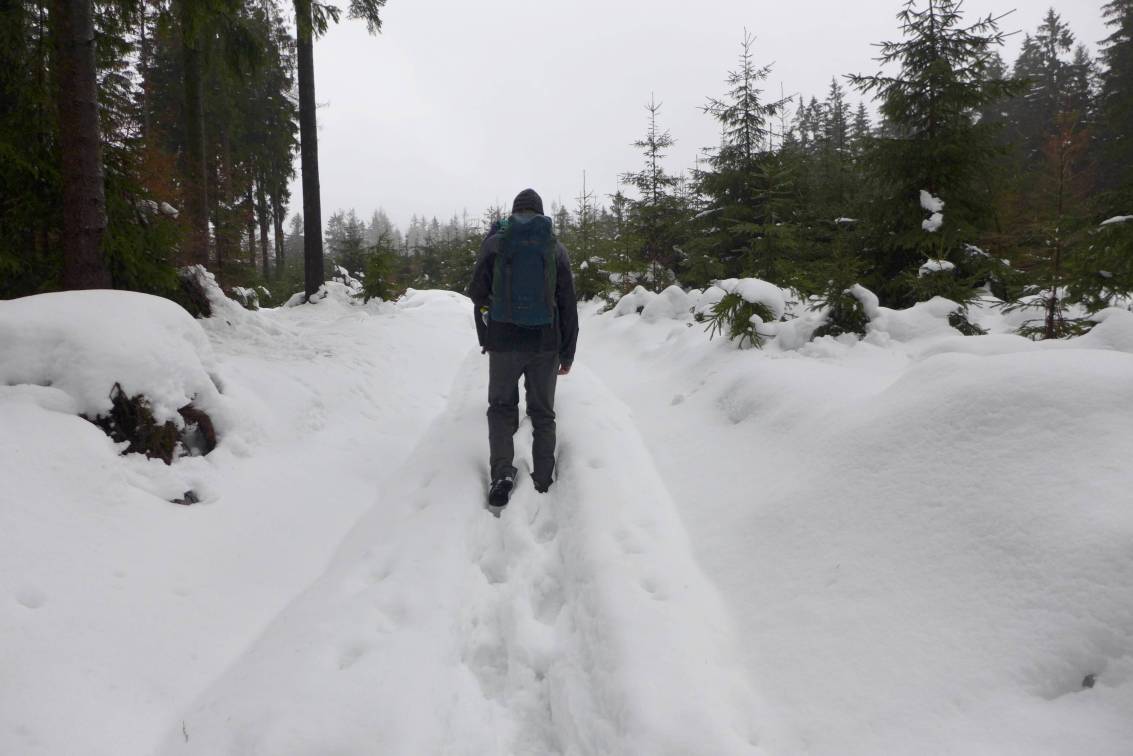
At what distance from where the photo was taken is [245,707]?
224 centimetres

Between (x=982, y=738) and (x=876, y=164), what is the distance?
9.77 m

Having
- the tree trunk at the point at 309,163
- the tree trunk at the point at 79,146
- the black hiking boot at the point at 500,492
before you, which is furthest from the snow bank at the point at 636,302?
the tree trunk at the point at 79,146

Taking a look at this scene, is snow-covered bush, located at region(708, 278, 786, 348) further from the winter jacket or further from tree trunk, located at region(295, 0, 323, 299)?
tree trunk, located at region(295, 0, 323, 299)

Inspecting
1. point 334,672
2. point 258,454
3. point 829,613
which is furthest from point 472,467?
point 829,613

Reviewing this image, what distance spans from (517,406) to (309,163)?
1143cm

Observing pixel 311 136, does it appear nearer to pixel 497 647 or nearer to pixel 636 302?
pixel 636 302

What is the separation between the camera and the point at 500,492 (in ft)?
13.6

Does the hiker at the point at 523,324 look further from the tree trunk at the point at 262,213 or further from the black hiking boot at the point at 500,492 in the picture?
the tree trunk at the point at 262,213

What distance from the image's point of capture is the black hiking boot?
Result: 13.6ft

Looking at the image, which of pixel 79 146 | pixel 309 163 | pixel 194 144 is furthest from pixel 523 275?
pixel 194 144

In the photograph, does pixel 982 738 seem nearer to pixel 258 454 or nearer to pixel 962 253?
pixel 258 454

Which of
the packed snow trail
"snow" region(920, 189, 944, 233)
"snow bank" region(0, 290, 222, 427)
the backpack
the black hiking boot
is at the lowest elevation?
the packed snow trail

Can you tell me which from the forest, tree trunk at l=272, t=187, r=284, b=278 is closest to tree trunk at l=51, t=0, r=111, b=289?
the forest

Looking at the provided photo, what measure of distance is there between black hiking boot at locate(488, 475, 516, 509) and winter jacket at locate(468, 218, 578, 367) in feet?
3.54
